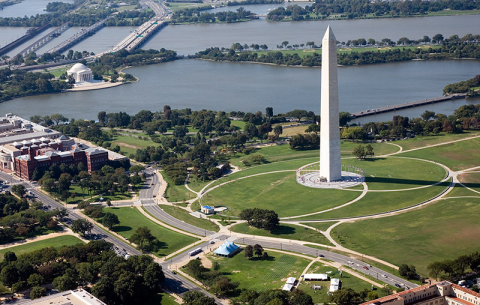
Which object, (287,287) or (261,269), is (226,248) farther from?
(287,287)

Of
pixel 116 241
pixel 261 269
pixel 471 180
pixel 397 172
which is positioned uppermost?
pixel 397 172

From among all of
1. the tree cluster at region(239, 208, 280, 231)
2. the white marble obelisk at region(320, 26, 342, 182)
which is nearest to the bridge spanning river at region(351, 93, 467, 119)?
the white marble obelisk at region(320, 26, 342, 182)

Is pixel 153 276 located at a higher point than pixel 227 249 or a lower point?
higher

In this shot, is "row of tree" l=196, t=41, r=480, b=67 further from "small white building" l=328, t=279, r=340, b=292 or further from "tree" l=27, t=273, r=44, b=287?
"tree" l=27, t=273, r=44, b=287

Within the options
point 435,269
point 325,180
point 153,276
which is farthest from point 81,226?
point 435,269

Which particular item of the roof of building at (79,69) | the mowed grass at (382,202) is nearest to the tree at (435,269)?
the mowed grass at (382,202)

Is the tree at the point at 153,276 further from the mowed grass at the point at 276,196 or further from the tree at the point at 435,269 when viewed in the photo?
the tree at the point at 435,269
